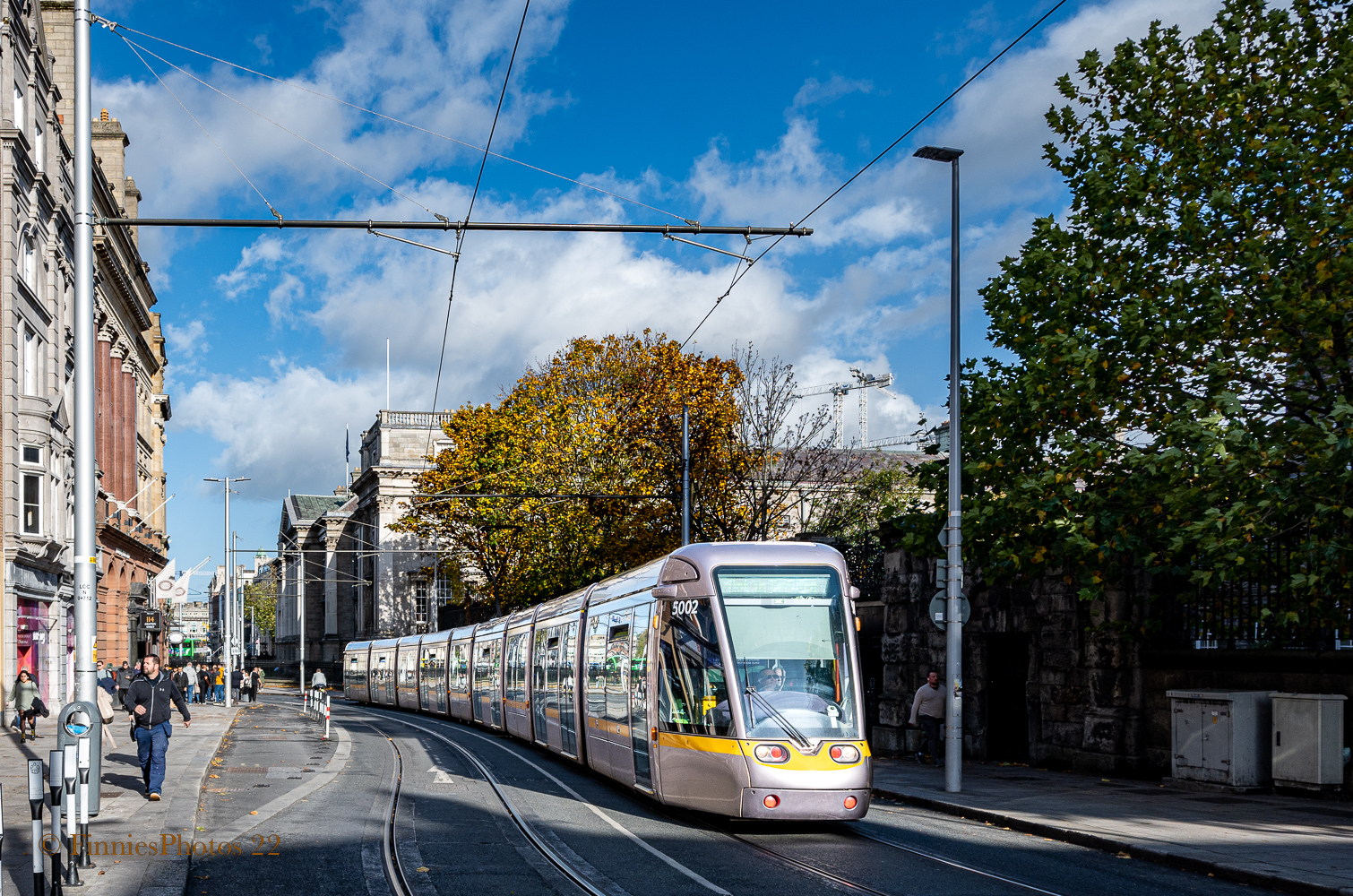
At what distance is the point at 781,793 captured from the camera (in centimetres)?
1262

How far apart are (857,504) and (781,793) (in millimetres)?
32536

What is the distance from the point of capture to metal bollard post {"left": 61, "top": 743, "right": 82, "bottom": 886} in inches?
390

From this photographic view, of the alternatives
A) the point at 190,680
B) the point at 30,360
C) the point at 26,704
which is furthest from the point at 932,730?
the point at 190,680

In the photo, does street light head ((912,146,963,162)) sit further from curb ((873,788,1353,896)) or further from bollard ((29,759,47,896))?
bollard ((29,759,47,896))

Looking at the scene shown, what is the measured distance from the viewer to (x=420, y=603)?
8350 centimetres

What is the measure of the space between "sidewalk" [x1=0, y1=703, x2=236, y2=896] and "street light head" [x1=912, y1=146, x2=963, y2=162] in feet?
40.5

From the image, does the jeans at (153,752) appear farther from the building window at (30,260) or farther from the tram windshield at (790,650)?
the building window at (30,260)

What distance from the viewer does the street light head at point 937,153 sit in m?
18.2

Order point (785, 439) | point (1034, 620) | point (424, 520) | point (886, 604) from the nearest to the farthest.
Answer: point (1034, 620) < point (886, 604) < point (785, 439) < point (424, 520)

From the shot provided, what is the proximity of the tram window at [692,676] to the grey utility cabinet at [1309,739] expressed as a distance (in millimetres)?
7078

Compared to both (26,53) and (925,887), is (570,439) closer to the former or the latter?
(26,53)

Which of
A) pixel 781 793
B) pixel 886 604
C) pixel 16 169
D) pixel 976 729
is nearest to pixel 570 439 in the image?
pixel 16 169

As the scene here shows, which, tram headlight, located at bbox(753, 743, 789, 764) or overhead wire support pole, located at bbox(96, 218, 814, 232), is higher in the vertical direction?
overhead wire support pole, located at bbox(96, 218, 814, 232)

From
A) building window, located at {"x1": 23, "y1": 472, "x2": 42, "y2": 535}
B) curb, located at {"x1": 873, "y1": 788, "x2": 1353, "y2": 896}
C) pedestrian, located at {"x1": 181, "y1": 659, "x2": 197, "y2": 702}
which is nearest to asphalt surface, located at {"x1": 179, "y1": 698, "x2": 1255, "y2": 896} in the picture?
curb, located at {"x1": 873, "y1": 788, "x2": 1353, "y2": 896}
